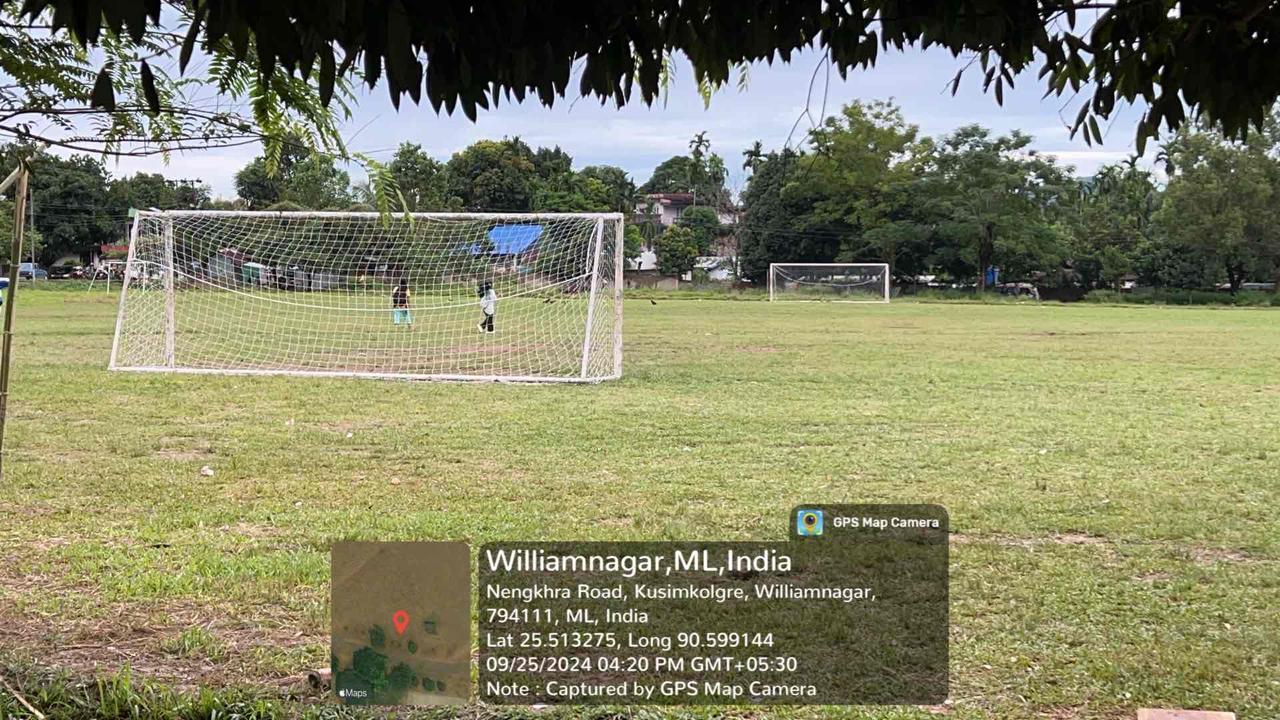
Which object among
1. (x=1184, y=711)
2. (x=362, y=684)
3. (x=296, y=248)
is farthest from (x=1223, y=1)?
(x=296, y=248)

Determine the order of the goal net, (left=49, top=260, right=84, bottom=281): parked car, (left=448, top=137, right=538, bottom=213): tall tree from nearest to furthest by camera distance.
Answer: the goal net < (left=49, top=260, right=84, bottom=281): parked car < (left=448, top=137, right=538, bottom=213): tall tree

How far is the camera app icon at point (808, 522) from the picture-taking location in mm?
5086

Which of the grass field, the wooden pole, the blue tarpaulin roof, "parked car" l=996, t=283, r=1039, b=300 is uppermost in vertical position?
the blue tarpaulin roof

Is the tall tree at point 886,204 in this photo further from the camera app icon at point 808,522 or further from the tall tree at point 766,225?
the camera app icon at point 808,522

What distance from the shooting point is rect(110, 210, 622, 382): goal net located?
1398 cm

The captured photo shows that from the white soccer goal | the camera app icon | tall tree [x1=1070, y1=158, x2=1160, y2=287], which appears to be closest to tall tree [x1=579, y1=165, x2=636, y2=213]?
the white soccer goal

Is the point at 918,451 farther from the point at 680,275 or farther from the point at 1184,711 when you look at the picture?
the point at 680,275

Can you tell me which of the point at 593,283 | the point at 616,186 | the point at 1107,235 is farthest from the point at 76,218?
the point at 1107,235

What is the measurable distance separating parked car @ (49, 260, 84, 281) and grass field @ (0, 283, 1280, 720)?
51.3 m

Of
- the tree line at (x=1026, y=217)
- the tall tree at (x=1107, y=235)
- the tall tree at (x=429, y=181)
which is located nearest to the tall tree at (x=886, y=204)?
the tree line at (x=1026, y=217)

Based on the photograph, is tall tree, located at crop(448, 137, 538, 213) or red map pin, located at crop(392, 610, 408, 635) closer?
red map pin, located at crop(392, 610, 408, 635)

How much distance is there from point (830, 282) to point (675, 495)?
4856 centimetres

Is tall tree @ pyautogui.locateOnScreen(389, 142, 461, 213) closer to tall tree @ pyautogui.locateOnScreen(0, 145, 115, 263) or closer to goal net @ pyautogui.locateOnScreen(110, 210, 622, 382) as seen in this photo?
tall tree @ pyautogui.locateOnScreen(0, 145, 115, 263)

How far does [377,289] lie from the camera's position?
1834 cm
